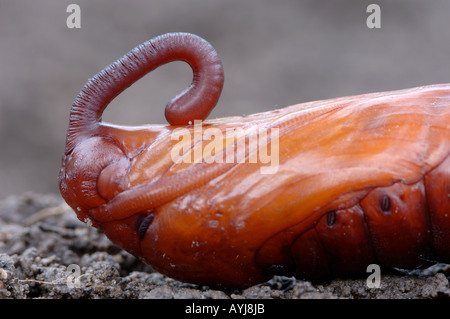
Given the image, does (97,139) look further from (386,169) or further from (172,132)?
(386,169)

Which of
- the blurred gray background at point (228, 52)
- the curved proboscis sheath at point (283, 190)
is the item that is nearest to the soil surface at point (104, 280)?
the curved proboscis sheath at point (283, 190)

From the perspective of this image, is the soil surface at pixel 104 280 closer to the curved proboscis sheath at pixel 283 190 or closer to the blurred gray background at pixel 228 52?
the curved proboscis sheath at pixel 283 190

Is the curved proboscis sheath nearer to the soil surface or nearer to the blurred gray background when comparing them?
the soil surface

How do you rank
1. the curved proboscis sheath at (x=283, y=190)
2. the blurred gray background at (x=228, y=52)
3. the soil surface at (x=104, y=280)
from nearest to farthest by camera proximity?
1. the curved proboscis sheath at (x=283, y=190)
2. the soil surface at (x=104, y=280)
3. the blurred gray background at (x=228, y=52)

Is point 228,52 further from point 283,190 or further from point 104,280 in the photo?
point 283,190

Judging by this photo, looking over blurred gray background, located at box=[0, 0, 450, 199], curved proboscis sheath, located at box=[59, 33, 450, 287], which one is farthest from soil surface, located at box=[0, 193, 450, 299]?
blurred gray background, located at box=[0, 0, 450, 199]

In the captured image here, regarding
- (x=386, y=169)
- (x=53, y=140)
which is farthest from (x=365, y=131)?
(x=53, y=140)

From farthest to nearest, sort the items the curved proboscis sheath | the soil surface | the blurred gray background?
the blurred gray background, the soil surface, the curved proboscis sheath
